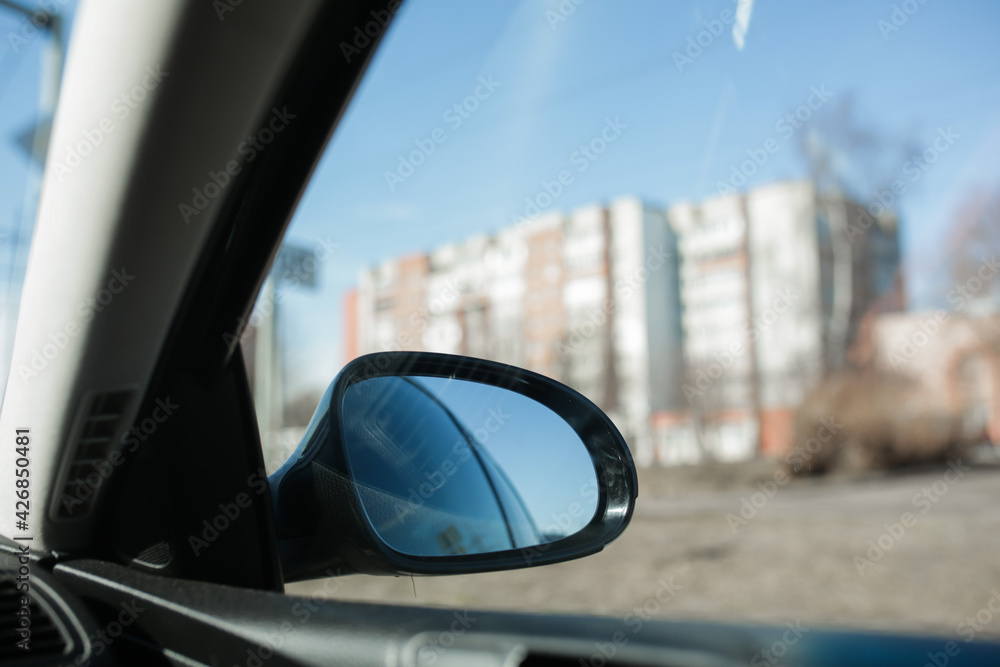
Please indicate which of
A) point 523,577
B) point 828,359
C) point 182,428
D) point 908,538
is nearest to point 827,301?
point 828,359

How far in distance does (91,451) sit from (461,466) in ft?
2.17

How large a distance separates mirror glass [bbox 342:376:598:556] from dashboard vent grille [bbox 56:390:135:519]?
40 centimetres

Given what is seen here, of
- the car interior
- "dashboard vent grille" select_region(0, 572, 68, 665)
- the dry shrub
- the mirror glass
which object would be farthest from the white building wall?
"dashboard vent grille" select_region(0, 572, 68, 665)

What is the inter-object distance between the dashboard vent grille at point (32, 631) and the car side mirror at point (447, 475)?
1.31 feet

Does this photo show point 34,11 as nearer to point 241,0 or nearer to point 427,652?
point 241,0

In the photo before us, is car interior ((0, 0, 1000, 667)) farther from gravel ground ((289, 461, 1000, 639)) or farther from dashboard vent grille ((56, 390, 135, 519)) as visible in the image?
gravel ground ((289, 461, 1000, 639))

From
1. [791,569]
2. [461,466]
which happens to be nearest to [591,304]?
[791,569]

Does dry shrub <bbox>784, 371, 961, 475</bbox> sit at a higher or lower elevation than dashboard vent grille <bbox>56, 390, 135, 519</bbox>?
lower

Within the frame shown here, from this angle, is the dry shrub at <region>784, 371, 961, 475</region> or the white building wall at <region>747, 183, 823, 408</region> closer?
the white building wall at <region>747, 183, 823, 408</region>

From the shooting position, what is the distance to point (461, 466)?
1481 mm

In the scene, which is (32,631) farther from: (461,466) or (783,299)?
(783,299)

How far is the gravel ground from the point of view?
724 cm

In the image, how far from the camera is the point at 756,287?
56.6 ft

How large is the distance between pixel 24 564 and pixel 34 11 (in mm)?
1060
